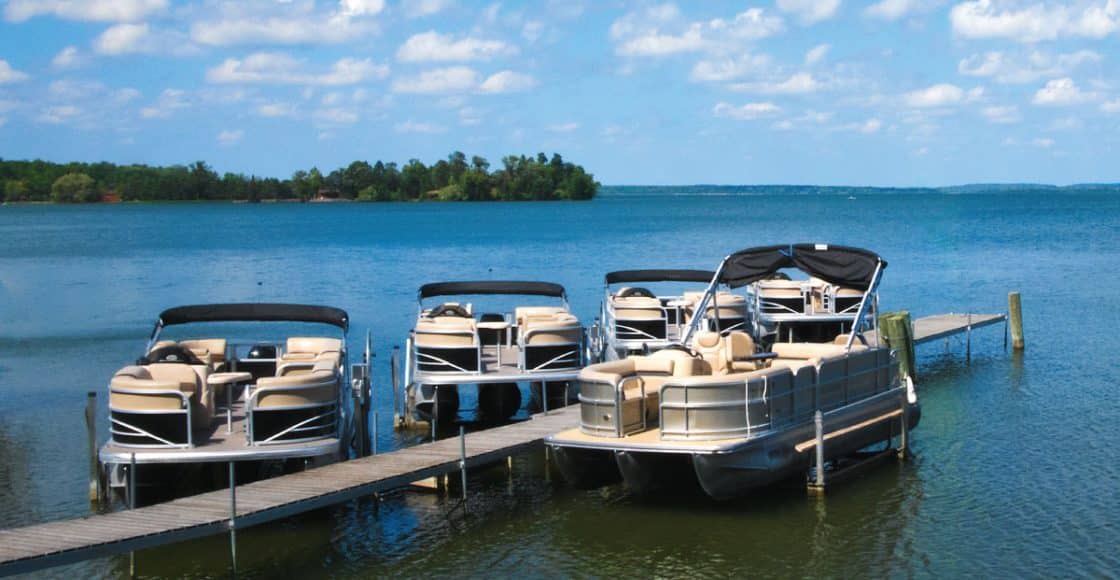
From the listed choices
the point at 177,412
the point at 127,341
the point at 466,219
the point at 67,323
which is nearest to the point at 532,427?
the point at 177,412

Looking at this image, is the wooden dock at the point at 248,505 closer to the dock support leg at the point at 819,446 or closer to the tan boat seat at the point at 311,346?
the tan boat seat at the point at 311,346

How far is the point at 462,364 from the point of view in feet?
72.6

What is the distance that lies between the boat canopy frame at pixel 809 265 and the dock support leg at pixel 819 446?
3084 mm

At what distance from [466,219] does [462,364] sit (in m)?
137

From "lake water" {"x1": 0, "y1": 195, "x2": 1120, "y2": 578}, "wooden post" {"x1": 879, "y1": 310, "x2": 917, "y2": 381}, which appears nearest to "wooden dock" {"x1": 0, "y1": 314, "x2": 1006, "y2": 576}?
"lake water" {"x1": 0, "y1": 195, "x2": 1120, "y2": 578}

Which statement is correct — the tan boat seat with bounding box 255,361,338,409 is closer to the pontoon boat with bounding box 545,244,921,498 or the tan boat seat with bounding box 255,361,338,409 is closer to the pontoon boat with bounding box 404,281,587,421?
the pontoon boat with bounding box 545,244,921,498

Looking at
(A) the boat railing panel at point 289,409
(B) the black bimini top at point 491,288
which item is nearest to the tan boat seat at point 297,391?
(A) the boat railing panel at point 289,409

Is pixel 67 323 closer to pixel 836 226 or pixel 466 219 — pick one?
pixel 836 226

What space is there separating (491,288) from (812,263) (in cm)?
836

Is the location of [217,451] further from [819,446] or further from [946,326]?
[946,326]

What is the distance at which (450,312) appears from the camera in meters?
25.2

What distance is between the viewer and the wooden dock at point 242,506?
12.9 meters

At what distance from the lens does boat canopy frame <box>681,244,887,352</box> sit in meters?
20.4

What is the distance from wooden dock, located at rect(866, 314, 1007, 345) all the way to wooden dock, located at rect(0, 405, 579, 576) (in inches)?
571
